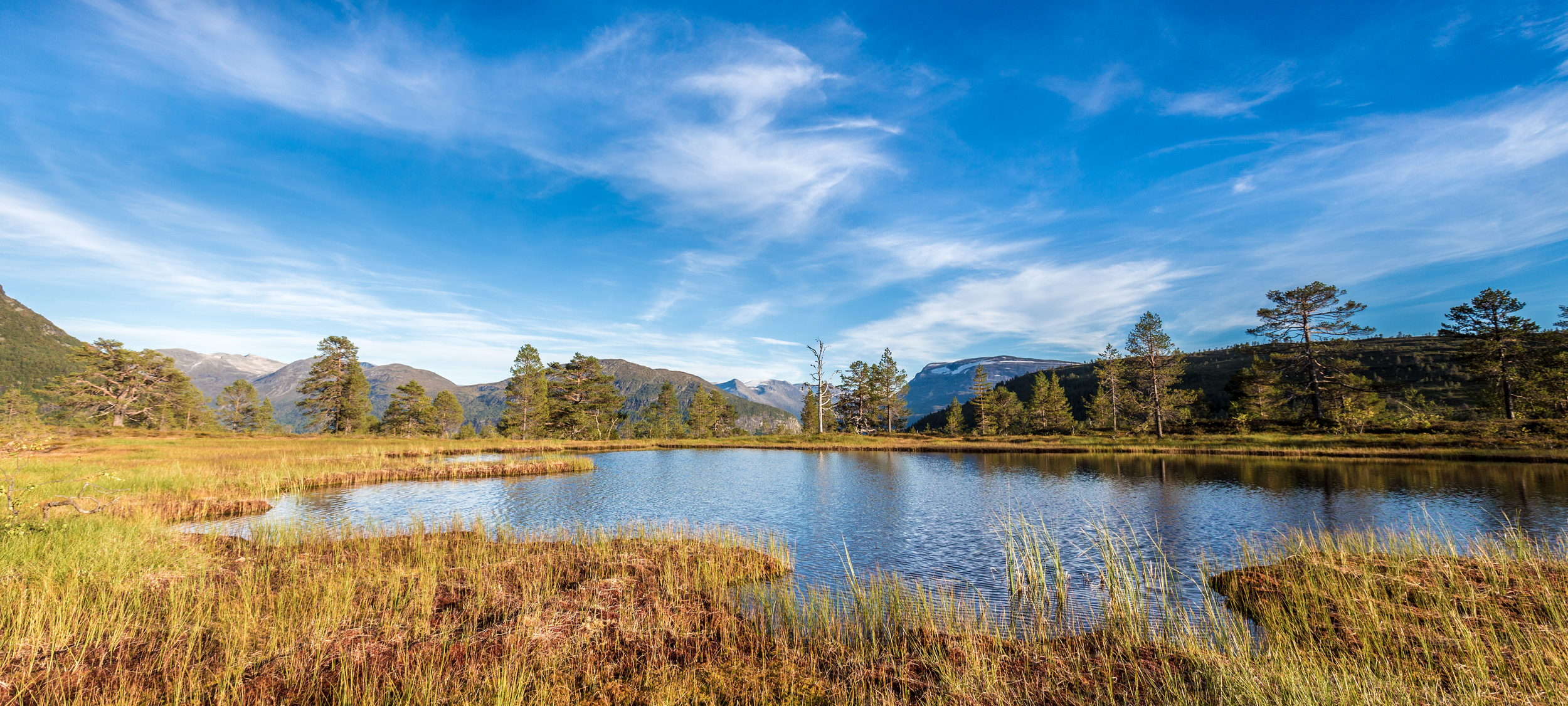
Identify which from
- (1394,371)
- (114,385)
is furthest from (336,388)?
(1394,371)

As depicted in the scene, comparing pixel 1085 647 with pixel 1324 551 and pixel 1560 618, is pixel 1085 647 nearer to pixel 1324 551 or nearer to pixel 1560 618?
pixel 1560 618

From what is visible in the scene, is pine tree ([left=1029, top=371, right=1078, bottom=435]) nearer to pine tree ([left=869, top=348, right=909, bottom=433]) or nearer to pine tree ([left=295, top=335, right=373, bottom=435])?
pine tree ([left=869, top=348, right=909, bottom=433])

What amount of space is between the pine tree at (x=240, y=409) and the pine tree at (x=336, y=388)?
→ 96.8 feet

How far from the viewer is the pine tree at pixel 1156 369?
6725 cm

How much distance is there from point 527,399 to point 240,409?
6671 centimetres

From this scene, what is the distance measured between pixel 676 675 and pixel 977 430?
309 ft

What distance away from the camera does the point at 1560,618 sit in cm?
835

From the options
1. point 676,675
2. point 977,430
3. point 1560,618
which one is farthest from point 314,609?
point 977,430

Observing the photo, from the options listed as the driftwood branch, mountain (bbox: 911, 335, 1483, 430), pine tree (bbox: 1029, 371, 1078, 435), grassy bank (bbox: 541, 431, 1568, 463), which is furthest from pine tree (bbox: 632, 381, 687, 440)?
the driftwood branch

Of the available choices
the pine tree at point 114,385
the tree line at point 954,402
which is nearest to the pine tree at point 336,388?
the tree line at point 954,402

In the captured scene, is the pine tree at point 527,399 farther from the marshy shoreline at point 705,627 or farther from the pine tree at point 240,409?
the marshy shoreline at point 705,627

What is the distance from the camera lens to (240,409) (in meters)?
97.5

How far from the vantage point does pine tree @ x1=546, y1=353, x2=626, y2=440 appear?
272 feet

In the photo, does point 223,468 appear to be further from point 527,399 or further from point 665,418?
point 665,418
